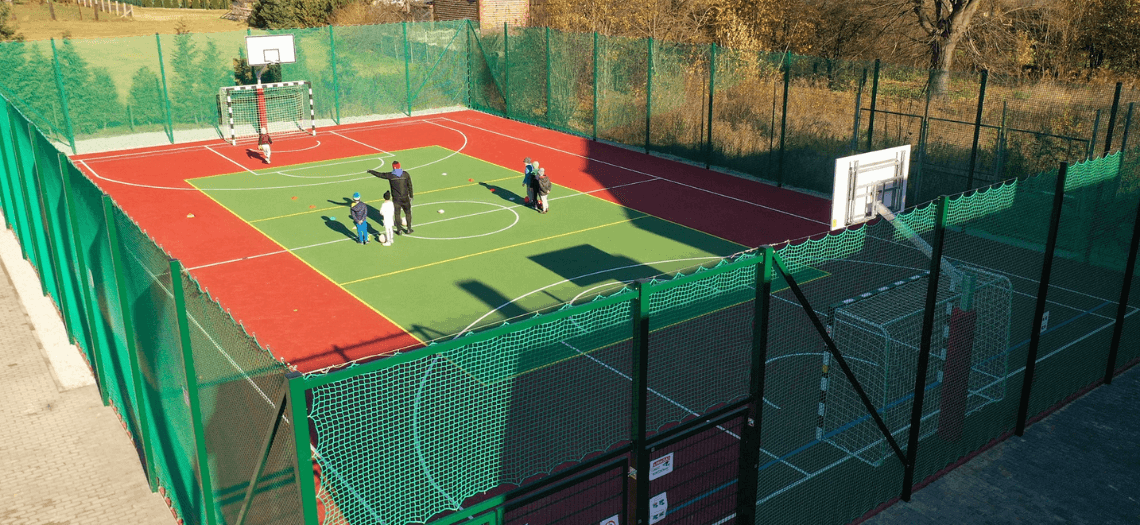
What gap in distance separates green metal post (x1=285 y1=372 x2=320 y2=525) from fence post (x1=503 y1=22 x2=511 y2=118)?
1185 inches

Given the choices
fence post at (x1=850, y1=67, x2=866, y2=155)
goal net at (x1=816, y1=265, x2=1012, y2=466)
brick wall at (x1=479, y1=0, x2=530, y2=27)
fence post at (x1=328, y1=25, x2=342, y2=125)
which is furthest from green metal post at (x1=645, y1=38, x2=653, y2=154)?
goal net at (x1=816, y1=265, x2=1012, y2=466)

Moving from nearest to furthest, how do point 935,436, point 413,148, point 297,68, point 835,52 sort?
1. point 935,436
2. point 413,148
3. point 297,68
4. point 835,52

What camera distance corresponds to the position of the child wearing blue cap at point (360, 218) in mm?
19641

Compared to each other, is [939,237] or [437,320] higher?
[939,237]

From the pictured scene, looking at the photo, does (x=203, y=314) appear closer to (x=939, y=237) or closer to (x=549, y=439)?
(x=549, y=439)

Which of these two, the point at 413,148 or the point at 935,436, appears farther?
the point at 413,148

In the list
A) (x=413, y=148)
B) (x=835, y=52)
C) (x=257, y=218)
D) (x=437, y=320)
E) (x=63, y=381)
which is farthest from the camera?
(x=835, y=52)

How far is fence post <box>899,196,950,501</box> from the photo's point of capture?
9.25m

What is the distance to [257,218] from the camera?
2238cm

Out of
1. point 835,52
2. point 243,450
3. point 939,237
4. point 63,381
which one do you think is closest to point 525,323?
point 243,450

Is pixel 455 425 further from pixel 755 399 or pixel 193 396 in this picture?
pixel 755 399

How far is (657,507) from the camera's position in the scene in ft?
25.7

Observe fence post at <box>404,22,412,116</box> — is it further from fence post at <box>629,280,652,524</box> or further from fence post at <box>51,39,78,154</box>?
fence post at <box>629,280,652,524</box>

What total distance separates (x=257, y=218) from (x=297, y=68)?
1316 centimetres
